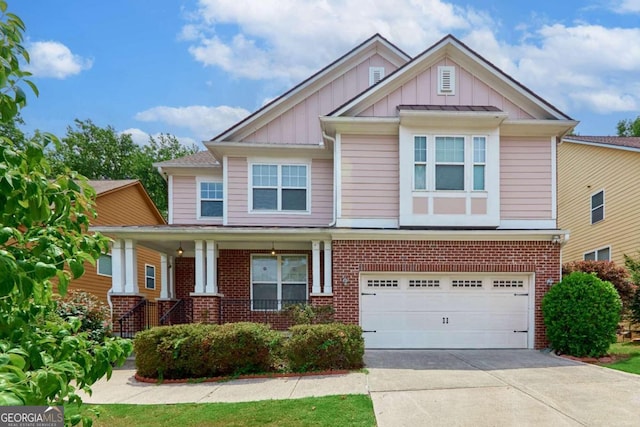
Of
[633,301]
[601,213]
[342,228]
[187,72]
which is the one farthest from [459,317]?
[187,72]

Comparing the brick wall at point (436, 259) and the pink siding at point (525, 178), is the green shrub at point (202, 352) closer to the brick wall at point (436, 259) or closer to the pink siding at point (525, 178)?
the brick wall at point (436, 259)

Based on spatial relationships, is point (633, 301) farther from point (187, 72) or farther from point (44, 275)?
point (187, 72)

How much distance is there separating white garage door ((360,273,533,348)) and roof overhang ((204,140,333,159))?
420 cm

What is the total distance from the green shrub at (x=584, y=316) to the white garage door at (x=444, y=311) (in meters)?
1.08

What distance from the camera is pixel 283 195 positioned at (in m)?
12.9

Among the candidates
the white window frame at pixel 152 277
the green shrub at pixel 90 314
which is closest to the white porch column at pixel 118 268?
the green shrub at pixel 90 314

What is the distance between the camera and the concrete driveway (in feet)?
18.1

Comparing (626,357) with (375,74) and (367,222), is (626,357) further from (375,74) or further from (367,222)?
(375,74)

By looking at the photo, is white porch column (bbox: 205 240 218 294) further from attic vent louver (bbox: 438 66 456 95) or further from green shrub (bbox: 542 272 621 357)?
green shrub (bbox: 542 272 621 357)

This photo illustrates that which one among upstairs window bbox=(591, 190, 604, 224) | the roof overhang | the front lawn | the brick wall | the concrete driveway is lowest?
the front lawn

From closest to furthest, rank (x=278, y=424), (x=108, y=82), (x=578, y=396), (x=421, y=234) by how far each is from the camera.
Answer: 1. (x=278, y=424)
2. (x=578, y=396)
3. (x=421, y=234)
4. (x=108, y=82)

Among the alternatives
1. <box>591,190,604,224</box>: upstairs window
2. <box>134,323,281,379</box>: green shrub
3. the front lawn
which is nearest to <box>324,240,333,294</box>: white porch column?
<box>134,323,281,379</box>: green shrub

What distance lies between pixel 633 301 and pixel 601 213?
6662 millimetres

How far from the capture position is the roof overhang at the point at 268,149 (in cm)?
1262
